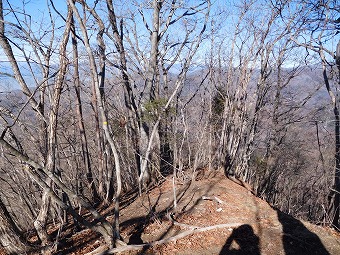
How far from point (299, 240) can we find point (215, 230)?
1498 mm

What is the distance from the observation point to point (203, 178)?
30.7 ft

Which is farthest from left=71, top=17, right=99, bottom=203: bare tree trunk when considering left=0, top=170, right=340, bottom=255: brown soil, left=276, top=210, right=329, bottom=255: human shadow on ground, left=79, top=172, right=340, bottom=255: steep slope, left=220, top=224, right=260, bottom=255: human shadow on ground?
left=276, top=210, right=329, bottom=255: human shadow on ground

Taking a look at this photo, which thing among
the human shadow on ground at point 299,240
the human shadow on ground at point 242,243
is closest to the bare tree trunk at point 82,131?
the human shadow on ground at point 242,243

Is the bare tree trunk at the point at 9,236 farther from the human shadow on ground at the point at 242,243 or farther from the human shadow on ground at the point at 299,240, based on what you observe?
the human shadow on ground at the point at 299,240

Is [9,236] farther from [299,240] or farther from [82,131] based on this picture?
[299,240]

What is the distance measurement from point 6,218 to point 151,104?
4986 mm

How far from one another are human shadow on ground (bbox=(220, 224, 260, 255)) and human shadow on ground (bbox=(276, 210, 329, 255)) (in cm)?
52

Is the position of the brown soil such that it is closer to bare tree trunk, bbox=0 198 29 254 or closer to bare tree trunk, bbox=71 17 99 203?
bare tree trunk, bbox=0 198 29 254

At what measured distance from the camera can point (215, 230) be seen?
5.75 meters

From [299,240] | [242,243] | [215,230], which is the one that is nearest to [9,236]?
[215,230]

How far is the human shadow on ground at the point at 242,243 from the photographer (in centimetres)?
508

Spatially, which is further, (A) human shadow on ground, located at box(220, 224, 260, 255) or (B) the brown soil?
(B) the brown soil

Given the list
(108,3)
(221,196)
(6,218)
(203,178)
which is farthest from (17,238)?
(108,3)

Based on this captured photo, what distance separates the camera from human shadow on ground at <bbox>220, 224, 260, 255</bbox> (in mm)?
5077
